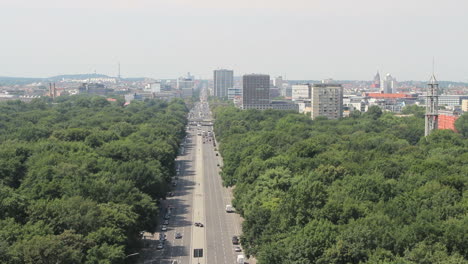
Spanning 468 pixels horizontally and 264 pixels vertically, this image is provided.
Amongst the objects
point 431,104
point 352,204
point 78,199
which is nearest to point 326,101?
point 431,104

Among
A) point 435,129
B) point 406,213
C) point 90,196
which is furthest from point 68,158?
point 435,129

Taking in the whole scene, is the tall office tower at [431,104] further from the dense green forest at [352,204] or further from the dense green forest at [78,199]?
the dense green forest at [78,199]

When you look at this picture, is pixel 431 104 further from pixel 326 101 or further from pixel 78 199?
pixel 78 199

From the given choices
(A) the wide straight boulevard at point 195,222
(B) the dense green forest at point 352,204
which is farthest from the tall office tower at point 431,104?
(A) the wide straight boulevard at point 195,222

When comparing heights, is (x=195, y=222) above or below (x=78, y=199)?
below

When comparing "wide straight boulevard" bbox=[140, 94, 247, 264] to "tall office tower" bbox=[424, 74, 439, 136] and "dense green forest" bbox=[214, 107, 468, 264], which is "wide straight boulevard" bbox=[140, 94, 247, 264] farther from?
"tall office tower" bbox=[424, 74, 439, 136]

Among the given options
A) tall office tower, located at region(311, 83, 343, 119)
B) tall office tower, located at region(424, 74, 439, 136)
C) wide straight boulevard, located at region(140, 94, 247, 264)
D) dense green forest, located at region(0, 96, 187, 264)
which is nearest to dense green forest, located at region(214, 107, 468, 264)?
wide straight boulevard, located at region(140, 94, 247, 264)

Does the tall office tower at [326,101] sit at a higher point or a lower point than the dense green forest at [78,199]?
higher
